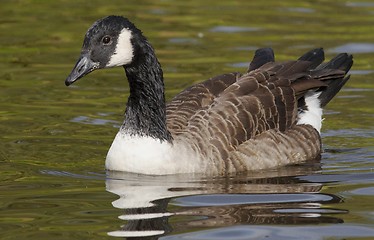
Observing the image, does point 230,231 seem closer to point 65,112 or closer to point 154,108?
point 154,108

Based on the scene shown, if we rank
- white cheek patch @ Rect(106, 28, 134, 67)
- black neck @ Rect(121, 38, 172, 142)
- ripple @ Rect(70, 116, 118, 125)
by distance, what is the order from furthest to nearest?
ripple @ Rect(70, 116, 118, 125), black neck @ Rect(121, 38, 172, 142), white cheek patch @ Rect(106, 28, 134, 67)

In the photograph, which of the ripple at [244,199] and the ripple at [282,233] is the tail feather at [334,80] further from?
the ripple at [282,233]

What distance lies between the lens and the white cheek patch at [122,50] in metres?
12.0

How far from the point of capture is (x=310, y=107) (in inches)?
558

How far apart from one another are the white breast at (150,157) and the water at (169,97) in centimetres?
12

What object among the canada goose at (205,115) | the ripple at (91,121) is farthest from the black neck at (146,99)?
the ripple at (91,121)

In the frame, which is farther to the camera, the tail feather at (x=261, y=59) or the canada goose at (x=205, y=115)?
the tail feather at (x=261, y=59)

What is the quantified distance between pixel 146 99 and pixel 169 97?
3.99 metres

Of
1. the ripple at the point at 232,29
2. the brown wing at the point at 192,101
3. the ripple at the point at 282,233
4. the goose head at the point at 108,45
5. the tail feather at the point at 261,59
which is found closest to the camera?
the ripple at the point at 282,233

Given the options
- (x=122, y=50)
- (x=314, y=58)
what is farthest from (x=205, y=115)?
(x=314, y=58)

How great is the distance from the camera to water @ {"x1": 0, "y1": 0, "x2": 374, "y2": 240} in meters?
10.1

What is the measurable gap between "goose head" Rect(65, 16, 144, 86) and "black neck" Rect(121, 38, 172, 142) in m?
0.14

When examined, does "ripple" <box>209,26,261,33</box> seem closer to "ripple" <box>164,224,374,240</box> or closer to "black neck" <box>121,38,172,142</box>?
"black neck" <box>121,38,172,142</box>

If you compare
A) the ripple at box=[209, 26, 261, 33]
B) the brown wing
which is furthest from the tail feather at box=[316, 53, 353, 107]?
the ripple at box=[209, 26, 261, 33]
